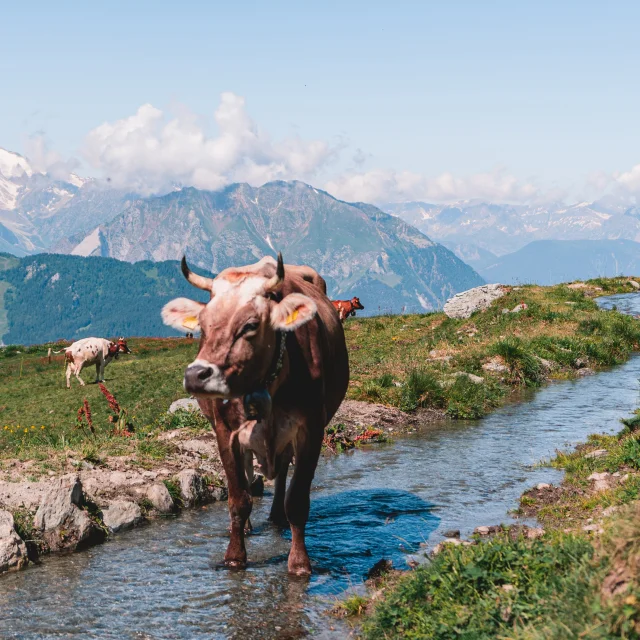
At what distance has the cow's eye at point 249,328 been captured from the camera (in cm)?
795

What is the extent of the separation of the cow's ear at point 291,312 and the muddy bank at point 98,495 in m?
4.53

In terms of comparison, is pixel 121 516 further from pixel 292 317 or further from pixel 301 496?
pixel 292 317

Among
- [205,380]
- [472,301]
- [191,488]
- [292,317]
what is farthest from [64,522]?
[472,301]

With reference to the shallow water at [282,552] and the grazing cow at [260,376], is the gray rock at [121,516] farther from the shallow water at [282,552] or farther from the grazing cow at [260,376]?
the grazing cow at [260,376]

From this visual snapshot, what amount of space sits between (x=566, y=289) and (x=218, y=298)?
3656 centimetres

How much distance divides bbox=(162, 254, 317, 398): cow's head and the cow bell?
0.24 ft

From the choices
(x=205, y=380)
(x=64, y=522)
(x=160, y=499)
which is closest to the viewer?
(x=205, y=380)

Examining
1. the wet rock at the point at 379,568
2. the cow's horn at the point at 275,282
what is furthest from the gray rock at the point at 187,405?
the cow's horn at the point at 275,282

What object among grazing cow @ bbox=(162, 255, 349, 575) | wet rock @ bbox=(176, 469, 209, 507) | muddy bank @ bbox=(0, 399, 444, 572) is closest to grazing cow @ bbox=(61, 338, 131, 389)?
muddy bank @ bbox=(0, 399, 444, 572)

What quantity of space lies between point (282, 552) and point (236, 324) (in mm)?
3721

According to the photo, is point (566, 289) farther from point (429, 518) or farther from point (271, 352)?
point (271, 352)

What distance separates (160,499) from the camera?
38.8ft

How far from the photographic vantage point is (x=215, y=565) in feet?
31.2

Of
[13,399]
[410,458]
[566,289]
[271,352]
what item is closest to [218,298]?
[271,352]
